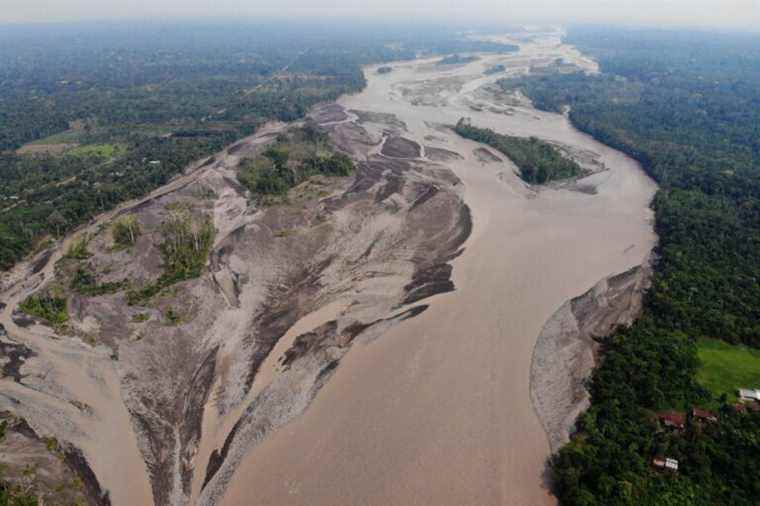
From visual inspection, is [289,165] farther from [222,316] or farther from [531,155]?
[531,155]

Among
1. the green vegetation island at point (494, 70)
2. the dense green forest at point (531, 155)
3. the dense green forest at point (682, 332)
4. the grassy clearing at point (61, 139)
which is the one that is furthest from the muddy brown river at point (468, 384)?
the green vegetation island at point (494, 70)

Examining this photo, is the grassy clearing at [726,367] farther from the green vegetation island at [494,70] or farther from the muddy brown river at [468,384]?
the green vegetation island at [494,70]

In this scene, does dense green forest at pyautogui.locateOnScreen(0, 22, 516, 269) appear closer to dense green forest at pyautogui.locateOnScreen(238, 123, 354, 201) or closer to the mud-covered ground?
the mud-covered ground

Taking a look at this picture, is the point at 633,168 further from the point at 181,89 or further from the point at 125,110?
the point at 181,89

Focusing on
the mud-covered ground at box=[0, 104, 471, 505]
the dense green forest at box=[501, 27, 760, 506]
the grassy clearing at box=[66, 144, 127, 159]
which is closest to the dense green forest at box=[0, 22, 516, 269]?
the grassy clearing at box=[66, 144, 127, 159]

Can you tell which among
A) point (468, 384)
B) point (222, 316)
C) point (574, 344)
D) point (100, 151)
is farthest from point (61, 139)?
point (574, 344)

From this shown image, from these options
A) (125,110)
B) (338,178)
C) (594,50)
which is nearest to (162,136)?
(125,110)
